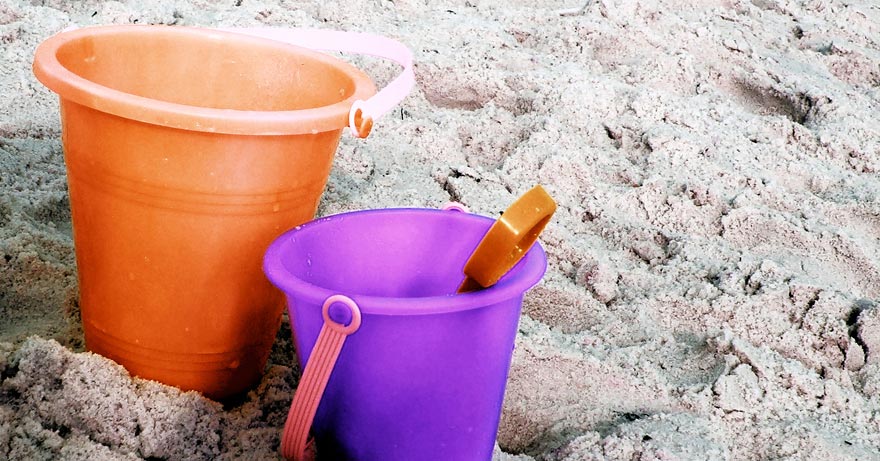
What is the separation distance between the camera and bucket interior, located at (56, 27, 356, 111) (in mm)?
1232

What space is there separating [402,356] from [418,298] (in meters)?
0.07

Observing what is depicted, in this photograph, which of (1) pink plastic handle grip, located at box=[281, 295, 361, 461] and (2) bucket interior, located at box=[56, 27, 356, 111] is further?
(2) bucket interior, located at box=[56, 27, 356, 111]

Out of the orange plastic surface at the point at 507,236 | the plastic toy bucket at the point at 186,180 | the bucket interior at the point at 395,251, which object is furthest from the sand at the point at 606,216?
the orange plastic surface at the point at 507,236

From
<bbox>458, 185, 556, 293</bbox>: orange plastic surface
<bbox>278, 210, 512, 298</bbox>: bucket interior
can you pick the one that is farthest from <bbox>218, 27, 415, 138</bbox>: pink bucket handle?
<bbox>458, 185, 556, 293</bbox>: orange plastic surface

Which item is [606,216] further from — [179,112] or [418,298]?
[179,112]

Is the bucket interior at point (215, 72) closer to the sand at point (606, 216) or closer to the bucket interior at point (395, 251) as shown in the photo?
the bucket interior at point (395, 251)

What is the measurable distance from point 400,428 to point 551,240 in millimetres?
680

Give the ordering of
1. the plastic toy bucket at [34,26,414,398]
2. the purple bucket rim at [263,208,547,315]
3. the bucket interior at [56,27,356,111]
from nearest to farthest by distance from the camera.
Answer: the purple bucket rim at [263,208,547,315], the plastic toy bucket at [34,26,414,398], the bucket interior at [56,27,356,111]

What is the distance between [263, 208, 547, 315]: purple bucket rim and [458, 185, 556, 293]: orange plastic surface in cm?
2

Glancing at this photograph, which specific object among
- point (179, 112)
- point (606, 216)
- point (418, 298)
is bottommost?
point (606, 216)

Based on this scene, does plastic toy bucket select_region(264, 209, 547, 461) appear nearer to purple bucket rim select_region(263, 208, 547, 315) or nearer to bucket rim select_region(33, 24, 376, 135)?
purple bucket rim select_region(263, 208, 547, 315)

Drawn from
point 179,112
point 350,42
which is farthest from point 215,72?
point 179,112

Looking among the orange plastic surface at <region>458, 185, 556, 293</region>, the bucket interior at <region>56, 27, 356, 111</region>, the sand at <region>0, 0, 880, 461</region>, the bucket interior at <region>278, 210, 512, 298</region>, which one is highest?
the orange plastic surface at <region>458, 185, 556, 293</region>

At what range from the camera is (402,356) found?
95 centimetres
